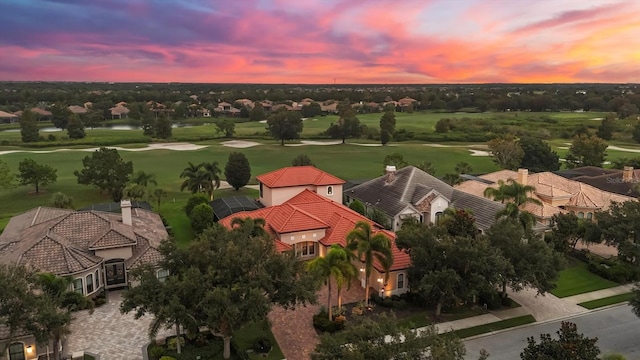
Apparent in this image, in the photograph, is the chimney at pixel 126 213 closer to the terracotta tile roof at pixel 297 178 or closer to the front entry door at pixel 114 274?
the front entry door at pixel 114 274

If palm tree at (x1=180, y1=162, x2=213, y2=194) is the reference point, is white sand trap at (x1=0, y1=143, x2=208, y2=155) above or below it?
below

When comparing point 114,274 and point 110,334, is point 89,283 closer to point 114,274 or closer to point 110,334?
point 114,274

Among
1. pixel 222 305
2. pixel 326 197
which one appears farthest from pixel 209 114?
pixel 222 305

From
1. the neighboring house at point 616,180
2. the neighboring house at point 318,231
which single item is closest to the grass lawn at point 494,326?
the neighboring house at point 318,231

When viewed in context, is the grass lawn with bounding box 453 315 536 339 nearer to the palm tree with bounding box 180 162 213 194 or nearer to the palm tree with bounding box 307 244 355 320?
the palm tree with bounding box 307 244 355 320

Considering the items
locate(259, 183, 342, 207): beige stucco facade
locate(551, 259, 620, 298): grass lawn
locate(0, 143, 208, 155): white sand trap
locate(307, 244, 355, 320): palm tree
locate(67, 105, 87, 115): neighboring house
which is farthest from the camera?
locate(67, 105, 87, 115): neighboring house

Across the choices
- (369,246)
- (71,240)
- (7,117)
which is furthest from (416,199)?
(7,117)

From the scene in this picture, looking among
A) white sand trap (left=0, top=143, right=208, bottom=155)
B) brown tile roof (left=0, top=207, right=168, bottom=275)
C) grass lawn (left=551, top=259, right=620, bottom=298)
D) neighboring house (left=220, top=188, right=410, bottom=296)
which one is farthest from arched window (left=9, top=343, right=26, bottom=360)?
white sand trap (left=0, top=143, right=208, bottom=155)

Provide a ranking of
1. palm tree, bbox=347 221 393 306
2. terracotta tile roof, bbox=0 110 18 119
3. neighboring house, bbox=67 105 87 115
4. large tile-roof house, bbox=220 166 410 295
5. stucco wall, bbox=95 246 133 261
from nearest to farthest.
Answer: palm tree, bbox=347 221 393 306 → large tile-roof house, bbox=220 166 410 295 → stucco wall, bbox=95 246 133 261 → terracotta tile roof, bbox=0 110 18 119 → neighboring house, bbox=67 105 87 115
